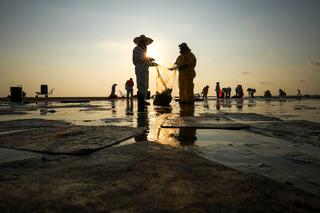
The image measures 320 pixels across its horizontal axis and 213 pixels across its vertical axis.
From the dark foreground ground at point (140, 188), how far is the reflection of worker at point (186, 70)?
1107 cm

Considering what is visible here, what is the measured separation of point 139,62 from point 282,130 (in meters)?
7.33

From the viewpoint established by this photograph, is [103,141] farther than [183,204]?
Yes

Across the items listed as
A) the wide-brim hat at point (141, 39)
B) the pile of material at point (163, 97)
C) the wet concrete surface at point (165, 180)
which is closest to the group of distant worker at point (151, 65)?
the wide-brim hat at point (141, 39)

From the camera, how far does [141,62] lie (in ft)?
33.1

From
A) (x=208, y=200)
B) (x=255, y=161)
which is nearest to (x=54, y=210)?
(x=208, y=200)

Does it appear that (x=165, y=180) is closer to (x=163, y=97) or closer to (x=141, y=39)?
(x=141, y=39)

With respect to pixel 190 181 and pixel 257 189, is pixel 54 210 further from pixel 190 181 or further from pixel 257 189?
pixel 257 189

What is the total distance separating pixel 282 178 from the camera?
1466 millimetres


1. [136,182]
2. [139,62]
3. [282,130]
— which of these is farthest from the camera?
[139,62]

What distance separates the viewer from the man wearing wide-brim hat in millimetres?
9969

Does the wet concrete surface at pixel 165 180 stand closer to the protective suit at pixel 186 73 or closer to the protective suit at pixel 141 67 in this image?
the protective suit at pixel 141 67

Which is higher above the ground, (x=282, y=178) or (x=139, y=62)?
(x=139, y=62)

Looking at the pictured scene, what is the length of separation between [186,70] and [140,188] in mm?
11880

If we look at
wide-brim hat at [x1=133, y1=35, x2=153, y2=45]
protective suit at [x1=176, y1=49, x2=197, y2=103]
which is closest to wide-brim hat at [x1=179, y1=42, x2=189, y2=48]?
protective suit at [x1=176, y1=49, x2=197, y2=103]
